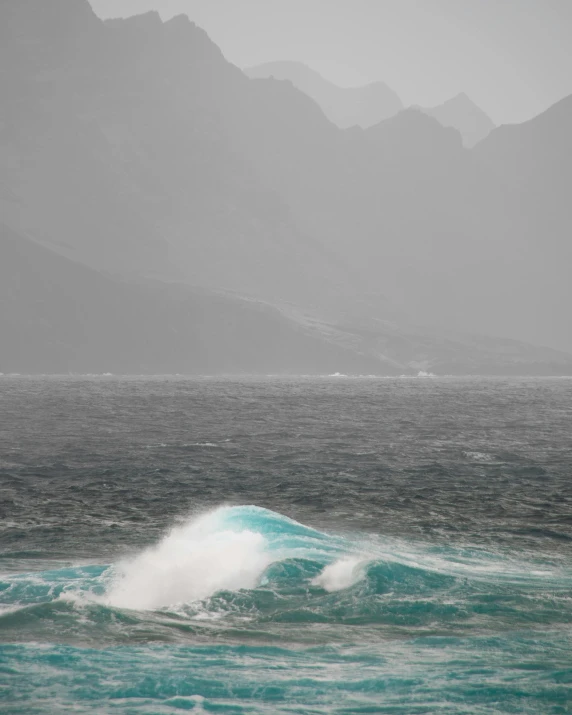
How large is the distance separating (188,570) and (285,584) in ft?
10.8

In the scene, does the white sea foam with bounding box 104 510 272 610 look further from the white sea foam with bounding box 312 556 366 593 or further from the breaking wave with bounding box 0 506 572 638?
the white sea foam with bounding box 312 556 366 593

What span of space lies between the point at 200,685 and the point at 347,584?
7684mm

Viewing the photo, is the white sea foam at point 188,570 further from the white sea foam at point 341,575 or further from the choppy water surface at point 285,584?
the white sea foam at point 341,575

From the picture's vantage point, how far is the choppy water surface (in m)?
17.2

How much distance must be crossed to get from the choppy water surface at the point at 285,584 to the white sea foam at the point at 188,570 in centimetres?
8

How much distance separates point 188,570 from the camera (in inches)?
989

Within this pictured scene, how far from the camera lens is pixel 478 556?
28016 mm

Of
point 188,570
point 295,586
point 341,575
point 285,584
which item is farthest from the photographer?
point 188,570

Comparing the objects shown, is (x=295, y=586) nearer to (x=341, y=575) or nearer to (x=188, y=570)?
(x=341, y=575)

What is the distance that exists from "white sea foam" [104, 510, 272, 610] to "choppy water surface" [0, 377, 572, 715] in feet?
0.28

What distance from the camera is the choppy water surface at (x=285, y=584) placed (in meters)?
17.2

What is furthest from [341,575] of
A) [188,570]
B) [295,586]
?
[188,570]

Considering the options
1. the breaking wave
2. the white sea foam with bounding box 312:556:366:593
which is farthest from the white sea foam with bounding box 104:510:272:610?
the white sea foam with bounding box 312:556:366:593

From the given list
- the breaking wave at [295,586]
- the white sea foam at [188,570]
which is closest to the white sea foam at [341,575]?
the breaking wave at [295,586]
